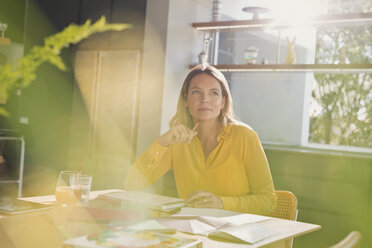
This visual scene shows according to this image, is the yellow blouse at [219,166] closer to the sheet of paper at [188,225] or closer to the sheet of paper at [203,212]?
the sheet of paper at [203,212]

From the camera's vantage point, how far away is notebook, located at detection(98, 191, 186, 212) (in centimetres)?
141

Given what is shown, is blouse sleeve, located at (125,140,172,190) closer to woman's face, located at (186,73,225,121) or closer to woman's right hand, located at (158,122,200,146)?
woman's right hand, located at (158,122,200,146)

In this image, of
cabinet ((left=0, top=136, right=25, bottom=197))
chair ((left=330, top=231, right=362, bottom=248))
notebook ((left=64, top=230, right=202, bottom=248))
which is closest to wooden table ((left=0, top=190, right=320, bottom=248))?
notebook ((left=64, top=230, right=202, bottom=248))

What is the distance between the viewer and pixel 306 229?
1323mm

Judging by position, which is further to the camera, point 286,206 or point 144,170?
point 144,170

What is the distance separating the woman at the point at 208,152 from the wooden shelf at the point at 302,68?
5.93ft

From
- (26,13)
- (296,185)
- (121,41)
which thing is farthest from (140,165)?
(26,13)

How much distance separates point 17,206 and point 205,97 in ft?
3.28

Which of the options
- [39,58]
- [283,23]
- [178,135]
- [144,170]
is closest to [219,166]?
[178,135]

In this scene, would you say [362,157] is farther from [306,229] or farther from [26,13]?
[26,13]

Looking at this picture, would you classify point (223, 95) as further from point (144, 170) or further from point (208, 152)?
point (144, 170)

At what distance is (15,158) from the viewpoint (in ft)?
13.5

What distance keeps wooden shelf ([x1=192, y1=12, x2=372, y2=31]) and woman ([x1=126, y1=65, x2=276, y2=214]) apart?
196cm

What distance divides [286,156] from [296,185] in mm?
237
